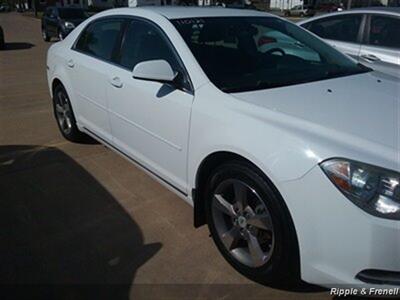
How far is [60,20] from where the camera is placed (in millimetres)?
17547

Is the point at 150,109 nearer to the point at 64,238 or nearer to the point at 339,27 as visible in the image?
the point at 64,238

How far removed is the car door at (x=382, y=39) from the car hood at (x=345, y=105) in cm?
275

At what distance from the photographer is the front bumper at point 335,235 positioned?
198cm

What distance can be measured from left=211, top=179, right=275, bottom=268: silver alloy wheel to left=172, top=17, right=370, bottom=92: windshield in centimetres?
68

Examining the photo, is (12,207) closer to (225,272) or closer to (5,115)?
(225,272)

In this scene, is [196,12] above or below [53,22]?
above

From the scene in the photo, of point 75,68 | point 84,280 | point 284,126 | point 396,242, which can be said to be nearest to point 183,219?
point 84,280

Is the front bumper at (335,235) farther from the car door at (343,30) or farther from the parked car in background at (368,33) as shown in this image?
the car door at (343,30)

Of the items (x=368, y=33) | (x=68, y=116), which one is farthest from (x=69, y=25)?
(x=368, y=33)

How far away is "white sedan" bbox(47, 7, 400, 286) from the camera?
6.71ft

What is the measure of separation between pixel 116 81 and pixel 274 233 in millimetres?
2004

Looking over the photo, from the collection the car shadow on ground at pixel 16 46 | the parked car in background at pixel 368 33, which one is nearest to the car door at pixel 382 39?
the parked car in background at pixel 368 33

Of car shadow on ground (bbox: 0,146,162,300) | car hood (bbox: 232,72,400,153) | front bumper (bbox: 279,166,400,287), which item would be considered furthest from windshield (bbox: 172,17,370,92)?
car shadow on ground (bbox: 0,146,162,300)

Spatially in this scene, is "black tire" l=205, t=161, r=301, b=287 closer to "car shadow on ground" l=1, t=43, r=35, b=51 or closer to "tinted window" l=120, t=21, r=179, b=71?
"tinted window" l=120, t=21, r=179, b=71
